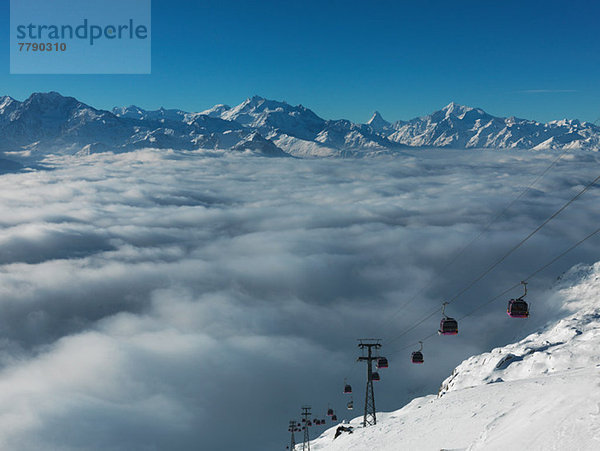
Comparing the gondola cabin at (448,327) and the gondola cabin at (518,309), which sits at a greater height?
the gondola cabin at (518,309)

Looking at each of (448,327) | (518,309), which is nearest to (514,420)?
(518,309)

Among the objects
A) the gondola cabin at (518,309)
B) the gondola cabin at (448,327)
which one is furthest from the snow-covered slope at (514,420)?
the gondola cabin at (448,327)

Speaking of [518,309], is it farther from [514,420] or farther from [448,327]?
[514,420]

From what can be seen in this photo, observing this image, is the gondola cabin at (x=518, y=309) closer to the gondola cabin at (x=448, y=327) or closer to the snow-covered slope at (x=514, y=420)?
the snow-covered slope at (x=514, y=420)

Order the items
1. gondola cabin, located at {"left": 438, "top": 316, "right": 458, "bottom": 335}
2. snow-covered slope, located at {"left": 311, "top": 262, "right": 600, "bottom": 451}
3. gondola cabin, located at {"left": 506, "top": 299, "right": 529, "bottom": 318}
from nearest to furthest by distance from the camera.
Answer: snow-covered slope, located at {"left": 311, "top": 262, "right": 600, "bottom": 451}
gondola cabin, located at {"left": 506, "top": 299, "right": 529, "bottom": 318}
gondola cabin, located at {"left": 438, "top": 316, "right": 458, "bottom": 335}

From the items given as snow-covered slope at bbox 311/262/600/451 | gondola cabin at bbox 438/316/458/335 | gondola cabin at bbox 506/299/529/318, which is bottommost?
snow-covered slope at bbox 311/262/600/451

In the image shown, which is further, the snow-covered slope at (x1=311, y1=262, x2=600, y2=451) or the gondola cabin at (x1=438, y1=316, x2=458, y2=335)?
the gondola cabin at (x1=438, y1=316, x2=458, y2=335)

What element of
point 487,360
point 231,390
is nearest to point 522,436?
point 487,360

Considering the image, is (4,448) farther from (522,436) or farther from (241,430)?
(522,436)

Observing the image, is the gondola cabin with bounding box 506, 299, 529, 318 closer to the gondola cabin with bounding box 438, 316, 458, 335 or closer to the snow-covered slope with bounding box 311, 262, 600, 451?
the snow-covered slope with bounding box 311, 262, 600, 451

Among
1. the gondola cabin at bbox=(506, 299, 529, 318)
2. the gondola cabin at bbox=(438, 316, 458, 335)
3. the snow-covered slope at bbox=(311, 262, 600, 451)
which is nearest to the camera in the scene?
the snow-covered slope at bbox=(311, 262, 600, 451)

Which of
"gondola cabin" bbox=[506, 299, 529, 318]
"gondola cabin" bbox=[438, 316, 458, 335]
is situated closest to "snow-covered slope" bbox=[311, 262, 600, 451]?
"gondola cabin" bbox=[506, 299, 529, 318]
